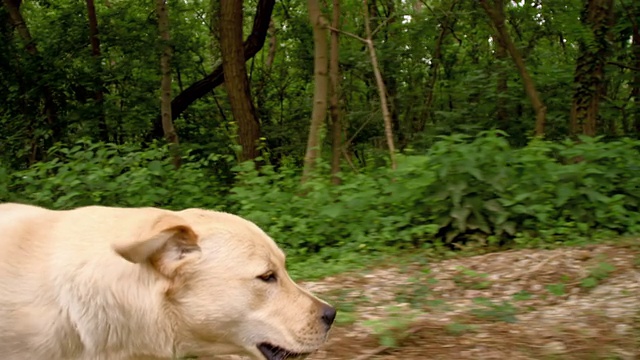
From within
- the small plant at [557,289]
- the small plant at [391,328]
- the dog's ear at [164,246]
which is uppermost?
the dog's ear at [164,246]

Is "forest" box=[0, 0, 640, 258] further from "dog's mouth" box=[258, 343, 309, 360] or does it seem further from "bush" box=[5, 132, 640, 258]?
"dog's mouth" box=[258, 343, 309, 360]

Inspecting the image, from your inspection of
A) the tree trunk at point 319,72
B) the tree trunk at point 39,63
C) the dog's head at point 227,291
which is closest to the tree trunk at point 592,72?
the tree trunk at point 319,72

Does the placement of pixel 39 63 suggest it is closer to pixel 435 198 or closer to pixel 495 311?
pixel 435 198

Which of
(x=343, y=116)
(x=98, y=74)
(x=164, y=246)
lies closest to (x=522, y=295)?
(x=164, y=246)

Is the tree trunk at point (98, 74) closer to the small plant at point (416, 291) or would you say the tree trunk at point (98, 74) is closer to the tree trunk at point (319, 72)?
the tree trunk at point (319, 72)

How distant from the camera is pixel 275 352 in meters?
2.58

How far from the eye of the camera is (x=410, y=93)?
15930 mm

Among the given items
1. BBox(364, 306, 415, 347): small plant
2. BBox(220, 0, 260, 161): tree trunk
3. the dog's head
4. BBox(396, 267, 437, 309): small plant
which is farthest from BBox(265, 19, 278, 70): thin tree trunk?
the dog's head

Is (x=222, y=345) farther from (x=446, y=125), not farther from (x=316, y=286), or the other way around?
(x=446, y=125)

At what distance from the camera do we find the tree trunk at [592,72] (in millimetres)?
10305

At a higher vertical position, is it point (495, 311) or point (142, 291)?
point (142, 291)

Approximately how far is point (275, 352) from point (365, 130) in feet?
44.1

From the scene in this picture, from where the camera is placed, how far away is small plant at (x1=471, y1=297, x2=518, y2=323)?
14.3ft

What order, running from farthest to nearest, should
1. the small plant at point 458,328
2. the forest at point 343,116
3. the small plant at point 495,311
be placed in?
the forest at point 343,116, the small plant at point 495,311, the small plant at point 458,328
